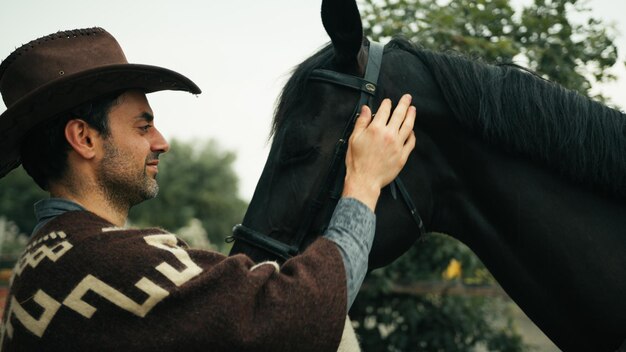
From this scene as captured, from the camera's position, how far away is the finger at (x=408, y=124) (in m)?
2.06

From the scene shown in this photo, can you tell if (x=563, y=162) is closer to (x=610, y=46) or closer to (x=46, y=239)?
(x=46, y=239)

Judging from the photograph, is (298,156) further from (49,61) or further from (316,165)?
(49,61)

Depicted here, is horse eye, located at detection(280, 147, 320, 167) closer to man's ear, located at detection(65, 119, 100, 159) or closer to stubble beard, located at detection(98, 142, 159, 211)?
stubble beard, located at detection(98, 142, 159, 211)

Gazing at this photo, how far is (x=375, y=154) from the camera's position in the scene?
6.43 ft

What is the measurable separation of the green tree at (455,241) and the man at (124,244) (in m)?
2.26


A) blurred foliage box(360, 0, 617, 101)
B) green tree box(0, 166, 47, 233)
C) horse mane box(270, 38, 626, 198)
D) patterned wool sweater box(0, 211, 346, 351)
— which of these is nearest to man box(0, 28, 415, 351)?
patterned wool sweater box(0, 211, 346, 351)

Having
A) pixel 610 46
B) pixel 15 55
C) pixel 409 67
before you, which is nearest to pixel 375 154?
pixel 409 67

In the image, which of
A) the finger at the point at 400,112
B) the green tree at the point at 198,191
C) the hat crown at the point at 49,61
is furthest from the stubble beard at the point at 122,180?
the green tree at the point at 198,191

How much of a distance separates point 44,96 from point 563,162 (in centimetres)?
177

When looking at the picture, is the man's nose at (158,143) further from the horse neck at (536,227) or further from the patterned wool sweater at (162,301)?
the horse neck at (536,227)

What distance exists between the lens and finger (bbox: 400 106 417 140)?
81.1 inches

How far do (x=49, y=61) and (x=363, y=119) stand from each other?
1.07m

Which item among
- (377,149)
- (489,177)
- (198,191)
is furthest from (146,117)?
(198,191)

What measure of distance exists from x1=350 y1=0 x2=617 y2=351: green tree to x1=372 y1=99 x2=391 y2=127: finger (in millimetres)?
2085
